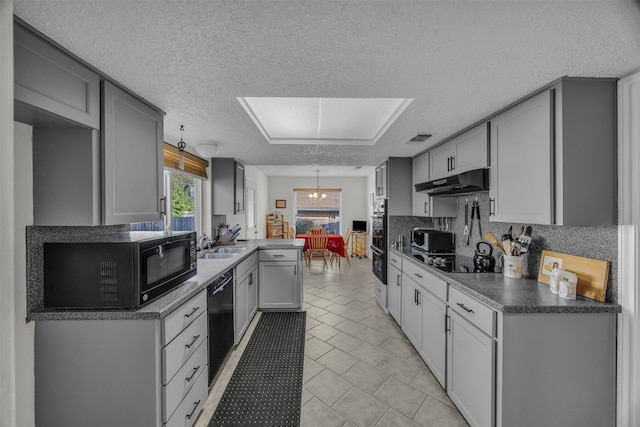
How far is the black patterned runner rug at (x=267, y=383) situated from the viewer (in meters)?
1.86

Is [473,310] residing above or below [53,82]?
below

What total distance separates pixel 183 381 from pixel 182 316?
38cm

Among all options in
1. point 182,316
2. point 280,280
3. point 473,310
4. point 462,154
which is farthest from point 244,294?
point 462,154

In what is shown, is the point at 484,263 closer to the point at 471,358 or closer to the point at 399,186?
the point at 471,358

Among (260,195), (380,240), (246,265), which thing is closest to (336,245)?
(260,195)

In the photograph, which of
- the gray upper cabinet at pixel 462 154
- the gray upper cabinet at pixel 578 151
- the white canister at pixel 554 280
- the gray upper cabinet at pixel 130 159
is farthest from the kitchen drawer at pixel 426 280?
the gray upper cabinet at pixel 130 159

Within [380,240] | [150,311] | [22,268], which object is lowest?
[150,311]

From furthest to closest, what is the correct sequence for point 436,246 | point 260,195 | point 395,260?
point 260,195
point 395,260
point 436,246

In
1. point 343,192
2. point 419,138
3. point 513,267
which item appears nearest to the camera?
point 513,267

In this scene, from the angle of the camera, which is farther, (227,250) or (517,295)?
(227,250)

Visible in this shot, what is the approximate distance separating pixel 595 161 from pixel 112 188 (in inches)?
103

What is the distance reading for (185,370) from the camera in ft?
5.50

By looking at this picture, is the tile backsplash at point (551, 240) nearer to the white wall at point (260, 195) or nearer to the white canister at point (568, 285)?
the white canister at point (568, 285)

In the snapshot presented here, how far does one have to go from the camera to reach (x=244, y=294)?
3031 millimetres
